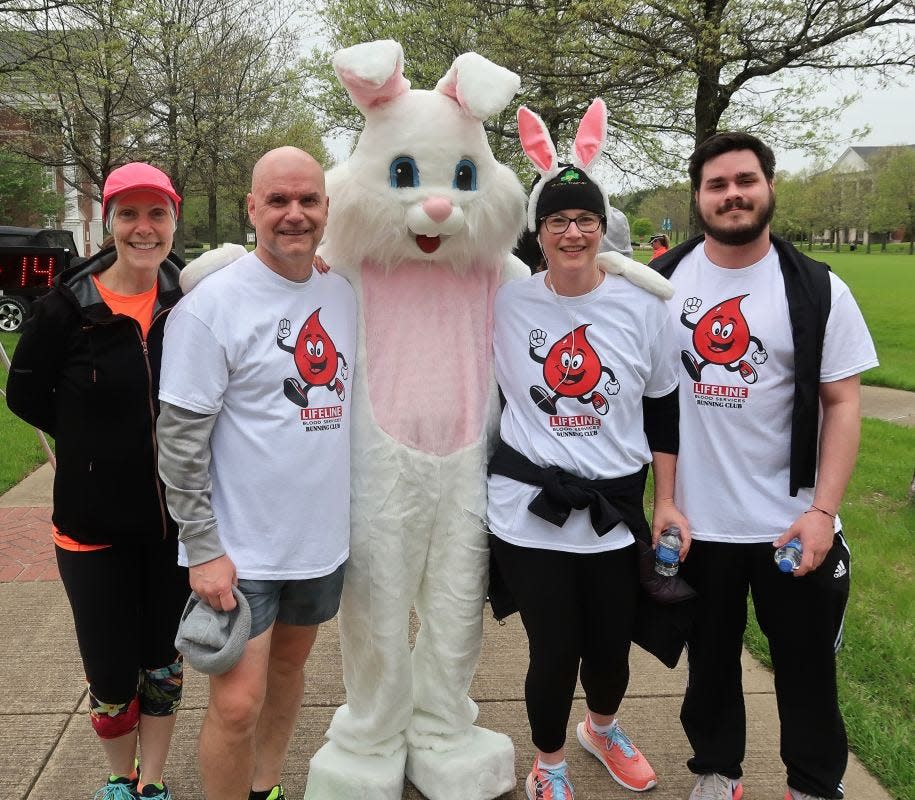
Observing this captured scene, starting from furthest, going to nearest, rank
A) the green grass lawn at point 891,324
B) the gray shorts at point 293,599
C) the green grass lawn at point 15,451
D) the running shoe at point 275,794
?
the green grass lawn at point 891,324 < the green grass lawn at point 15,451 < the running shoe at point 275,794 < the gray shorts at point 293,599

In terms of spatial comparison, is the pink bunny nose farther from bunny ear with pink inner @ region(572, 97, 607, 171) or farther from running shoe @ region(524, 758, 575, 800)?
running shoe @ region(524, 758, 575, 800)

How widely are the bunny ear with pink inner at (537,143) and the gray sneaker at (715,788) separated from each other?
2.10 m

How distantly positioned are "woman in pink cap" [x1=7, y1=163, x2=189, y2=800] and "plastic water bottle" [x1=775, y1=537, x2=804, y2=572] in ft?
6.03

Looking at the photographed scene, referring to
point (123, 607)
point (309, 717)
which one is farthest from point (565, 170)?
point (309, 717)

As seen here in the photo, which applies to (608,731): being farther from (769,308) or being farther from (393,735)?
(769,308)

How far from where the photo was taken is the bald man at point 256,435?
2.17 metres

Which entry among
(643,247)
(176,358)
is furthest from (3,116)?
(643,247)

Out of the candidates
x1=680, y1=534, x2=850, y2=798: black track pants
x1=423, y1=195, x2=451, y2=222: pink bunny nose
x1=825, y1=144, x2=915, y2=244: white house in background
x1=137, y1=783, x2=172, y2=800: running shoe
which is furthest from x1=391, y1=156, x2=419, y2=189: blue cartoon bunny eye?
x1=825, y1=144, x2=915, y2=244: white house in background

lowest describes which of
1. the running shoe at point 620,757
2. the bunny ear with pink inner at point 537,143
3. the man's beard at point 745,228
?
the running shoe at point 620,757

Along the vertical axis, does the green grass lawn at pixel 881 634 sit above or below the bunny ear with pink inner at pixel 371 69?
below

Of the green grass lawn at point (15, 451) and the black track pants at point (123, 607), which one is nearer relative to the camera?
the black track pants at point (123, 607)

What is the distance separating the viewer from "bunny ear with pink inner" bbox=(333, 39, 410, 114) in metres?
2.43

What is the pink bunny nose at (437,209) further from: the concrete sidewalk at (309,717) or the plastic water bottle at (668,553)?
the concrete sidewalk at (309,717)

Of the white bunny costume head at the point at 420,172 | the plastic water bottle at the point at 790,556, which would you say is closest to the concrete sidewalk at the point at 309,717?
the plastic water bottle at the point at 790,556
